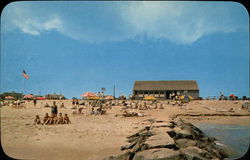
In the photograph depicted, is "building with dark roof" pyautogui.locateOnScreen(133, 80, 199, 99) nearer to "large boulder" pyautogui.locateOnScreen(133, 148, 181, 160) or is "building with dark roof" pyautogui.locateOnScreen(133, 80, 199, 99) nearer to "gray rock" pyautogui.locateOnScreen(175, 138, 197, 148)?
"gray rock" pyautogui.locateOnScreen(175, 138, 197, 148)

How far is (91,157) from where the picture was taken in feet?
17.0

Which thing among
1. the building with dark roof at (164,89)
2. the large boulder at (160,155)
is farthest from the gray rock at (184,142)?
the building with dark roof at (164,89)

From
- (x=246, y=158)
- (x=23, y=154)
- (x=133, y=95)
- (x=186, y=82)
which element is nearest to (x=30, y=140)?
(x=23, y=154)

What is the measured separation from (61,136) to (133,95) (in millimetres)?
32531

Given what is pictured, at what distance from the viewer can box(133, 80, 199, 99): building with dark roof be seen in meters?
39.3

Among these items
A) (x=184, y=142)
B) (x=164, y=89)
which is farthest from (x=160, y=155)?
(x=164, y=89)

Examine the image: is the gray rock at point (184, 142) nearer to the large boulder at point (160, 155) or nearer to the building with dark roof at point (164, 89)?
the large boulder at point (160, 155)

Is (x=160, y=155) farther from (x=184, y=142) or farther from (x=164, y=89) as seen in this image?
(x=164, y=89)

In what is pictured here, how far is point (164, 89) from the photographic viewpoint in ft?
129

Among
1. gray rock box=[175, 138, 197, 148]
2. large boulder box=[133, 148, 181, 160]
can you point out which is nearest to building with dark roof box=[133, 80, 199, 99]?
gray rock box=[175, 138, 197, 148]

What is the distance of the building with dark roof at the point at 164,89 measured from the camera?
3931 centimetres

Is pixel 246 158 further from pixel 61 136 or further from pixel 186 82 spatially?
pixel 186 82

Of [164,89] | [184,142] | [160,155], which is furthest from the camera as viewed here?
[164,89]

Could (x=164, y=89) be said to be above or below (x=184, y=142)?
above
